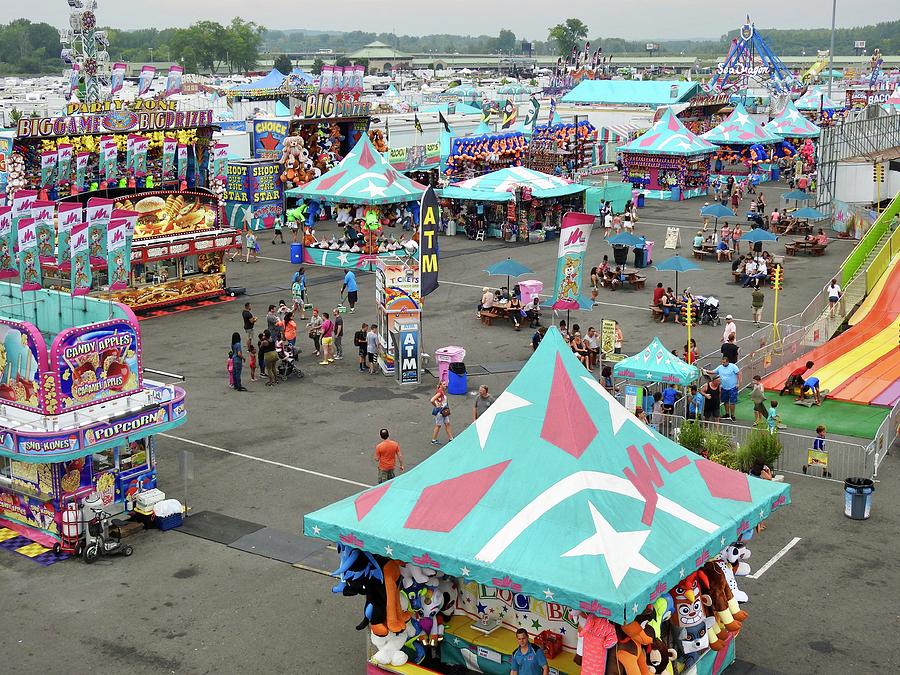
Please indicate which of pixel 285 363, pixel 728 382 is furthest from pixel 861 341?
pixel 285 363

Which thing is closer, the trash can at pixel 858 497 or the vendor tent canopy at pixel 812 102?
the trash can at pixel 858 497

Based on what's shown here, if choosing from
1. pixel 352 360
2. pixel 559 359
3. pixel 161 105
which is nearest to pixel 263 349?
Result: pixel 352 360

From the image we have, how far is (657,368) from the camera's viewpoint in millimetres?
22875

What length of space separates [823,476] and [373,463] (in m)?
7.81

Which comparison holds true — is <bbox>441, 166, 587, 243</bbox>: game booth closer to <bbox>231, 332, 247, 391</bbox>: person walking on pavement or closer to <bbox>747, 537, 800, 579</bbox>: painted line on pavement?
<bbox>231, 332, 247, 391</bbox>: person walking on pavement

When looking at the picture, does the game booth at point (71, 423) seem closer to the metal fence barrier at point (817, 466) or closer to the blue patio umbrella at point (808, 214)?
the metal fence barrier at point (817, 466)

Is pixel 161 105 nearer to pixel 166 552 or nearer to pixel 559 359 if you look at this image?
pixel 166 552

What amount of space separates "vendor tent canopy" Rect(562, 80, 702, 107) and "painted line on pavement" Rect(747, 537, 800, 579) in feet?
248

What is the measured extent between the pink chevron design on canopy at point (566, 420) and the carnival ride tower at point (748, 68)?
75.2 m

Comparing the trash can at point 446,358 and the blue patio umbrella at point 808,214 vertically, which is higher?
the blue patio umbrella at point 808,214

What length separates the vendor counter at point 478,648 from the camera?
12961 millimetres

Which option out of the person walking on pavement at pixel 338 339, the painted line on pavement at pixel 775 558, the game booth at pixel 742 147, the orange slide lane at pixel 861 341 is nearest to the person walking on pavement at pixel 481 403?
the person walking on pavement at pixel 338 339

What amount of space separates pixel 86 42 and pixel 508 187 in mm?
17692

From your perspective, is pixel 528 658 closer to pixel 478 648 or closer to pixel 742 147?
pixel 478 648
